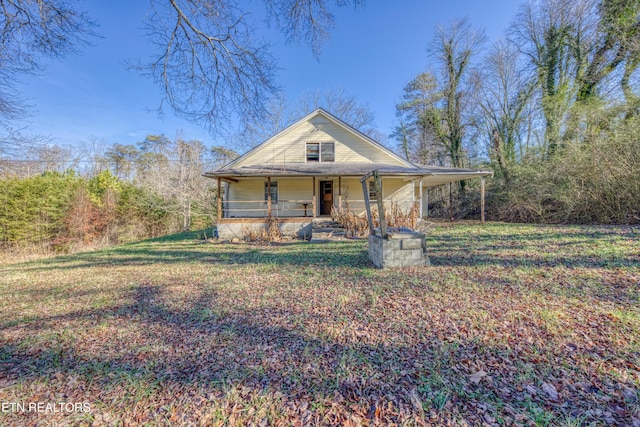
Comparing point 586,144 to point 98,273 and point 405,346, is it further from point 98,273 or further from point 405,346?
point 98,273

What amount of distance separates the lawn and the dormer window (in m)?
9.66

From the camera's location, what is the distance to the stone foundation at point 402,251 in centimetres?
542

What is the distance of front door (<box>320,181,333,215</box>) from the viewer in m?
15.0

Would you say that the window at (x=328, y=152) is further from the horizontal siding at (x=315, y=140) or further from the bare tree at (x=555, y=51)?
the bare tree at (x=555, y=51)

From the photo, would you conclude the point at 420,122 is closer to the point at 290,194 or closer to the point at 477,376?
the point at 290,194

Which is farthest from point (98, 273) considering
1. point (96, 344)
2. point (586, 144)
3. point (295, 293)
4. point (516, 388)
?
point (586, 144)

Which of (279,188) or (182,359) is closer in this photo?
(182,359)

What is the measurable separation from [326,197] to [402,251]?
391 inches

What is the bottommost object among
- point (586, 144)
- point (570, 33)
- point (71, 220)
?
point (71, 220)

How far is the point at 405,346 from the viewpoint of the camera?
256 cm

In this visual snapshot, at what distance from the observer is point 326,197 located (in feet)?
49.6

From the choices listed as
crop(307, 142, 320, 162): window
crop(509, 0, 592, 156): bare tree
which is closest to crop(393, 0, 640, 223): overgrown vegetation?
crop(509, 0, 592, 156): bare tree

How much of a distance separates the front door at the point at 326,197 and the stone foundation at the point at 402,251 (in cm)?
967

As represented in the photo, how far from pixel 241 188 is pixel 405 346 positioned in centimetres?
1314
